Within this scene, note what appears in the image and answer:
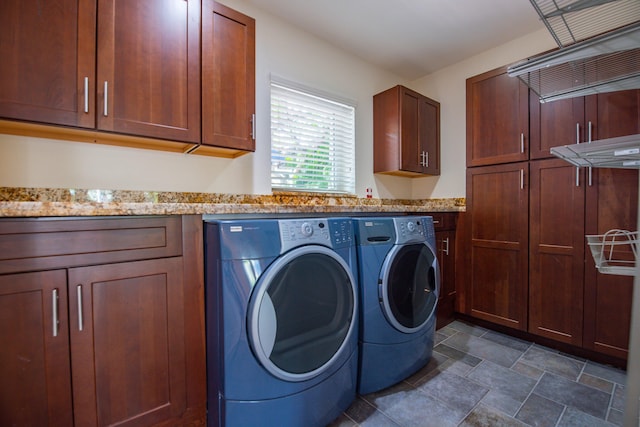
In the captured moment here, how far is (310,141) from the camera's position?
2404 mm

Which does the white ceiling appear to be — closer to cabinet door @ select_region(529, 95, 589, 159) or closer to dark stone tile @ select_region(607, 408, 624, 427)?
cabinet door @ select_region(529, 95, 589, 159)

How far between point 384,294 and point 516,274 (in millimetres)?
1416

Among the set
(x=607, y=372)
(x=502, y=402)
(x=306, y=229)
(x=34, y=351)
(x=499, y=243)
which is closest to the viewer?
(x=34, y=351)

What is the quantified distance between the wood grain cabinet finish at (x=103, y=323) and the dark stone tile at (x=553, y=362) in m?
2.05

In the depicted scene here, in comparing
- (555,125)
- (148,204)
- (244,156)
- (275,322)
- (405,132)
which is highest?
(405,132)

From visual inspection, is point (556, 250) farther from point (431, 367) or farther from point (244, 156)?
point (244, 156)

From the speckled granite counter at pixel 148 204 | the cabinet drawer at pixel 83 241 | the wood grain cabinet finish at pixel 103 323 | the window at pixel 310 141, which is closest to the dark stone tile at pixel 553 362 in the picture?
the speckled granite counter at pixel 148 204

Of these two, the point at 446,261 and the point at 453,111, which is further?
the point at 453,111

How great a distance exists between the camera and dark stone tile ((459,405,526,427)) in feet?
4.29

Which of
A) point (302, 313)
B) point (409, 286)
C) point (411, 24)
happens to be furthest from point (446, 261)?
point (411, 24)

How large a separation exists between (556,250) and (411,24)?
2.04 meters

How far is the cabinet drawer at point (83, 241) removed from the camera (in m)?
0.85

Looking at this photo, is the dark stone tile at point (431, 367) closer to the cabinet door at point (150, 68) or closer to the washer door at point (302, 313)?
the washer door at point (302, 313)

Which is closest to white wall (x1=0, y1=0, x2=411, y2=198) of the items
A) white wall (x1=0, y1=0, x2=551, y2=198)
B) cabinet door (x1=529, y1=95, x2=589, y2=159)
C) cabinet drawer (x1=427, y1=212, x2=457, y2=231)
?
white wall (x1=0, y1=0, x2=551, y2=198)
